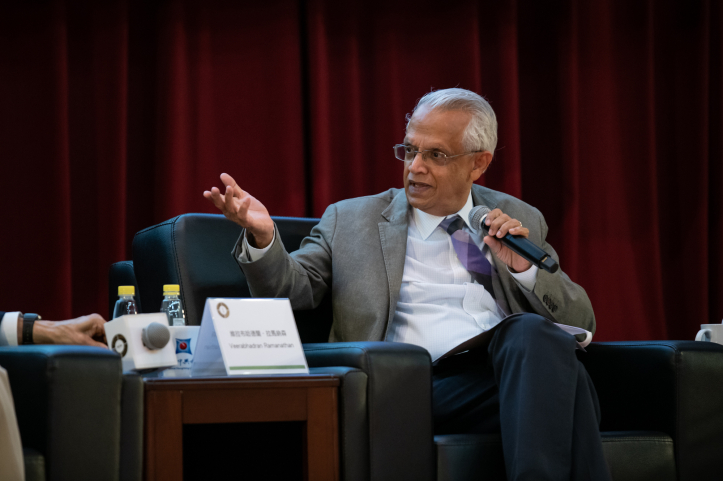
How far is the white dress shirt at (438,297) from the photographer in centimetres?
197

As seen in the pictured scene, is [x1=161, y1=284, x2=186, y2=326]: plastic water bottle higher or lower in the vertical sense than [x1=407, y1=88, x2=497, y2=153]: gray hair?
lower

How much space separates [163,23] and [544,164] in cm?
157

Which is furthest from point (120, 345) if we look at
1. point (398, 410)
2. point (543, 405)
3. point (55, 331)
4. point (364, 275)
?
point (543, 405)

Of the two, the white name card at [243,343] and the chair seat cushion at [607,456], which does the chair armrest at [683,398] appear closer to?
the chair seat cushion at [607,456]

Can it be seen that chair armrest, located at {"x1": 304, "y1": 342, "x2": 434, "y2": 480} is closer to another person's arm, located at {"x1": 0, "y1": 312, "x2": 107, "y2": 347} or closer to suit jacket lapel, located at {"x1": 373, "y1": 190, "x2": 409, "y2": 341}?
suit jacket lapel, located at {"x1": 373, "y1": 190, "x2": 409, "y2": 341}

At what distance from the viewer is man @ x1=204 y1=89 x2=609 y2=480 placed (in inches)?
60.1

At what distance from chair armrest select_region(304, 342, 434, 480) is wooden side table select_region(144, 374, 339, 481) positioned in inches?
2.9

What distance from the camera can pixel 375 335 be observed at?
1942 millimetres

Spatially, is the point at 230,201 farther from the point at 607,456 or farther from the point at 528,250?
the point at 607,456

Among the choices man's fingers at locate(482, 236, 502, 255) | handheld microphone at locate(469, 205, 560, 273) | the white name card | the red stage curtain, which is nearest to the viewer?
the white name card

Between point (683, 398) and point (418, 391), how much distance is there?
632 mm

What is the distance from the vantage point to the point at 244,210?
5.63 feet

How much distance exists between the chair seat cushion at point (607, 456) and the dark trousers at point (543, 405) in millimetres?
56

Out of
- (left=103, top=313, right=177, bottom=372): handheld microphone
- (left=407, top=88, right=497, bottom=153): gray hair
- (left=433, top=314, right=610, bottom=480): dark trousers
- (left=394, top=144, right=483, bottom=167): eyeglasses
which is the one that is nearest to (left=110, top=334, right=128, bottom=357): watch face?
(left=103, top=313, right=177, bottom=372): handheld microphone
